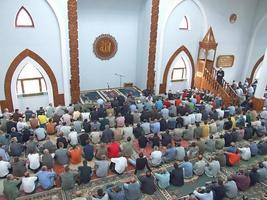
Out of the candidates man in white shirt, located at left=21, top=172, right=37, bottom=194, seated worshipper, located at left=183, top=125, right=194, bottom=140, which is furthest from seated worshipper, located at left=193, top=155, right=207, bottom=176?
man in white shirt, located at left=21, top=172, right=37, bottom=194

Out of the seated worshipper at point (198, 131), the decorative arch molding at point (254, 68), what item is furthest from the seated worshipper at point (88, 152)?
the decorative arch molding at point (254, 68)

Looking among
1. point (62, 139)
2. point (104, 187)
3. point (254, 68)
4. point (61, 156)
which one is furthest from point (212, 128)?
point (254, 68)

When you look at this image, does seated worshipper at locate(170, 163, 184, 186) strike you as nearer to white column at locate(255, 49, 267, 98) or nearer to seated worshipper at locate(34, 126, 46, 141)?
seated worshipper at locate(34, 126, 46, 141)

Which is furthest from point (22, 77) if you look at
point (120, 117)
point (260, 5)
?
point (260, 5)

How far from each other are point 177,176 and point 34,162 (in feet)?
11.1

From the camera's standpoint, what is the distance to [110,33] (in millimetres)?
12109

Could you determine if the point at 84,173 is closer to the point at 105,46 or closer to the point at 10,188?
the point at 10,188

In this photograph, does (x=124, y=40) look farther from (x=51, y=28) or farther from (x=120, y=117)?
(x=120, y=117)

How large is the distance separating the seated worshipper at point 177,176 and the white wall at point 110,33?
7.30 metres

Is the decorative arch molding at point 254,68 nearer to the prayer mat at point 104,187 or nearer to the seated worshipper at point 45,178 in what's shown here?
the prayer mat at point 104,187

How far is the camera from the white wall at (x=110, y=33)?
1152 cm

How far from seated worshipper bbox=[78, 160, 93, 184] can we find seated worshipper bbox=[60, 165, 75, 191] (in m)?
0.19

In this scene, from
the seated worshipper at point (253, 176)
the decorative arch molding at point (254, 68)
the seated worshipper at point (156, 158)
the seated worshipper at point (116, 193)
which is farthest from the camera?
the decorative arch molding at point (254, 68)

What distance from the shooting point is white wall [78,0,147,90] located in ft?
37.8
